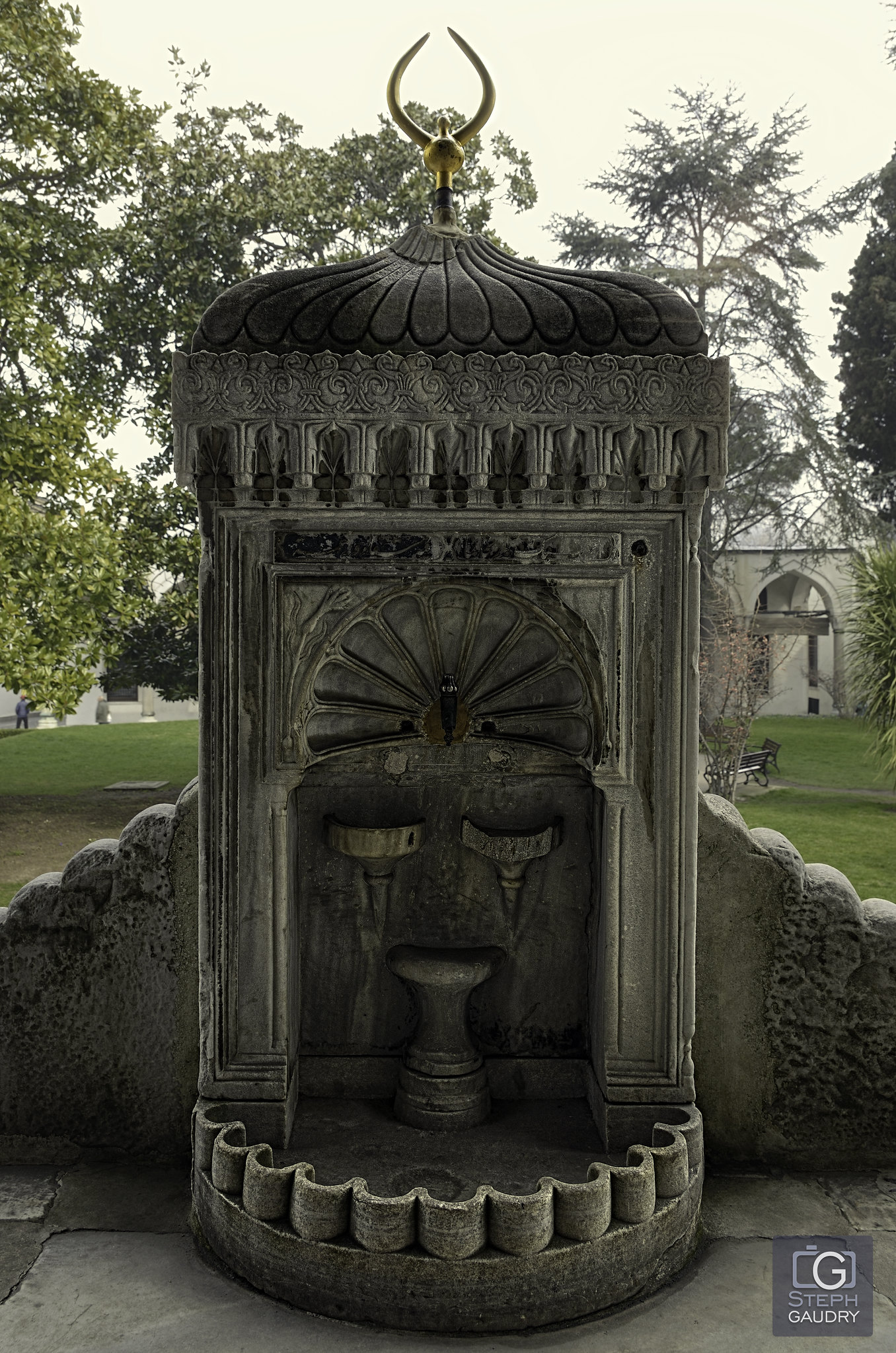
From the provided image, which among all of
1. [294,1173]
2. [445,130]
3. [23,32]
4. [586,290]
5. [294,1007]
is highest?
[23,32]

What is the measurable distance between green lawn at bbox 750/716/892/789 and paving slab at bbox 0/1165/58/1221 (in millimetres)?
11999

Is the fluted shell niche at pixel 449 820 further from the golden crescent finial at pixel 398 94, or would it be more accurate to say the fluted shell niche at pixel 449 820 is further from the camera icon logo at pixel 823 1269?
the golden crescent finial at pixel 398 94

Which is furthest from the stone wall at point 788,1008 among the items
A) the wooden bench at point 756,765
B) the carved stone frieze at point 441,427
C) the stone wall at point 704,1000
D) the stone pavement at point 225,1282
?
the wooden bench at point 756,765

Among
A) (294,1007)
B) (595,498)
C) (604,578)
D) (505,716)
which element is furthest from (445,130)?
(294,1007)

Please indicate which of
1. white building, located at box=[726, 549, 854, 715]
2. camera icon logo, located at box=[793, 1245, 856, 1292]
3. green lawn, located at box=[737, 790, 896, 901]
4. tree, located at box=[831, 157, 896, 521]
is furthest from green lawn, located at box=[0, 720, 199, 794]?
tree, located at box=[831, 157, 896, 521]

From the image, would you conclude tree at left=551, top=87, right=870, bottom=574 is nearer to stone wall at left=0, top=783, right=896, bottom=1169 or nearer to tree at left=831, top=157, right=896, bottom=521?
tree at left=831, top=157, right=896, bottom=521

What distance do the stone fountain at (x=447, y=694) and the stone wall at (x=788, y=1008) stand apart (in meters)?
0.45

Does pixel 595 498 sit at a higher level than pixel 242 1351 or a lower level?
higher

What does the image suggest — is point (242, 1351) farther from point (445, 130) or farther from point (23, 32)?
point (23, 32)

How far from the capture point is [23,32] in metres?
9.22

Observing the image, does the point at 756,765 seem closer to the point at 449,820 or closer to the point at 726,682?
the point at 726,682

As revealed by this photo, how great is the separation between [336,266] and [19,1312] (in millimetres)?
3417

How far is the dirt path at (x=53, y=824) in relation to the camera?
943cm

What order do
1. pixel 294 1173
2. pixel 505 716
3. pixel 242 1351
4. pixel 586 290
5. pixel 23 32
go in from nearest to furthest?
1. pixel 242 1351
2. pixel 294 1173
3. pixel 586 290
4. pixel 505 716
5. pixel 23 32
